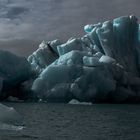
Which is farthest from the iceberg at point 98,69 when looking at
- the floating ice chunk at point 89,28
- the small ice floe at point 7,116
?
the small ice floe at point 7,116

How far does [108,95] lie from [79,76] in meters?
4.83

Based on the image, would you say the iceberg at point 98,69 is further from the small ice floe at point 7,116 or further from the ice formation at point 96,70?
the small ice floe at point 7,116

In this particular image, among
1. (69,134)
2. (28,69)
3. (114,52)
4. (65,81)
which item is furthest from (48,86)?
(69,134)

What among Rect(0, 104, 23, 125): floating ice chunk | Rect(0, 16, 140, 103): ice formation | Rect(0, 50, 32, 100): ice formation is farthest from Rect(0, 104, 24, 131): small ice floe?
Rect(0, 50, 32, 100): ice formation

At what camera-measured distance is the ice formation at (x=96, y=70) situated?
5375 cm

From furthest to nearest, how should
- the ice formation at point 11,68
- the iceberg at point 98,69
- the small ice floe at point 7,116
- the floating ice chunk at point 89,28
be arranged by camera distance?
the floating ice chunk at point 89,28 < the ice formation at point 11,68 < the iceberg at point 98,69 < the small ice floe at point 7,116

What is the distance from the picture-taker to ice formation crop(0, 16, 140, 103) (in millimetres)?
53750

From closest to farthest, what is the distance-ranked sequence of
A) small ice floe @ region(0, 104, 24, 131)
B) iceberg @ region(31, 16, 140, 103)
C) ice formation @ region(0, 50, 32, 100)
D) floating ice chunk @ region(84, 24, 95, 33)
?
small ice floe @ region(0, 104, 24, 131)
iceberg @ region(31, 16, 140, 103)
ice formation @ region(0, 50, 32, 100)
floating ice chunk @ region(84, 24, 95, 33)

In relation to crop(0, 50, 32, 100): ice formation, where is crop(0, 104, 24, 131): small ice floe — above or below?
above

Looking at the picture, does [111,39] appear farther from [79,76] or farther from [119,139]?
[119,139]

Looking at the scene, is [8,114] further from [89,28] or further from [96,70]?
[89,28]

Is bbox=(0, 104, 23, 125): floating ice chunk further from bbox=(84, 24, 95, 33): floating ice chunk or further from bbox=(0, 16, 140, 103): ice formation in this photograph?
bbox=(84, 24, 95, 33): floating ice chunk

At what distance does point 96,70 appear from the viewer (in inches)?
2125

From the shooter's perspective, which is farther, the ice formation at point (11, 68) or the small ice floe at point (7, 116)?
the ice formation at point (11, 68)
